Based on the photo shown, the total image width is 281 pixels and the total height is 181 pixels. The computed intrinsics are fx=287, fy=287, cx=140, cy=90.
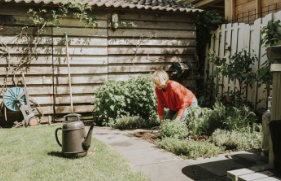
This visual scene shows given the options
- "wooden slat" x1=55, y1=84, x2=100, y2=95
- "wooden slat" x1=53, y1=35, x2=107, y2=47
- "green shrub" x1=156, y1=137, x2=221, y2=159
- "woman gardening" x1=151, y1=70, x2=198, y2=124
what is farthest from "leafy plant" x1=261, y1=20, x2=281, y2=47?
"wooden slat" x1=55, y1=84, x2=100, y2=95

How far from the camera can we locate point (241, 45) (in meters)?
7.26

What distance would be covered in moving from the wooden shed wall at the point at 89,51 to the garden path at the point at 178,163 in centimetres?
316

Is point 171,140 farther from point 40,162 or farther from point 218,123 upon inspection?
point 40,162

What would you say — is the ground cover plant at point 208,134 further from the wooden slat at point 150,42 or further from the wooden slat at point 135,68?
the wooden slat at point 150,42

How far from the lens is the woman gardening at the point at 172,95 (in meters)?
5.18

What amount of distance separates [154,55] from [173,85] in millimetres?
3195

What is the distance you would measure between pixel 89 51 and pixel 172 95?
10.5 feet

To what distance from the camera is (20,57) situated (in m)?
7.13

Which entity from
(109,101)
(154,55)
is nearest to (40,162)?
(109,101)

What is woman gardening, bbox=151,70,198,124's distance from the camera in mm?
5180

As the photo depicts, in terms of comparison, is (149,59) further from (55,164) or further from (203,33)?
(55,164)

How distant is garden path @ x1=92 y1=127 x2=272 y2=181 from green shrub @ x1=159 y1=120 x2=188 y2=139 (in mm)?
356

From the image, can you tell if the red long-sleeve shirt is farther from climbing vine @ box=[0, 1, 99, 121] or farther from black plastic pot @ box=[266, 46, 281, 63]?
climbing vine @ box=[0, 1, 99, 121]

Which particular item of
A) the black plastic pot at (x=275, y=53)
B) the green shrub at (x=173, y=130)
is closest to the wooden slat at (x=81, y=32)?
the green shrub at (x=173, y=130)
